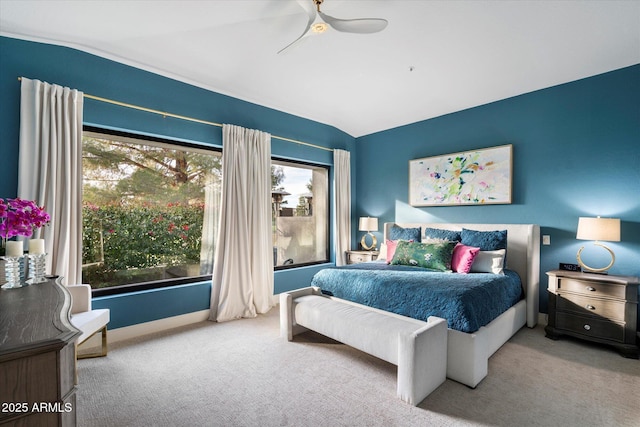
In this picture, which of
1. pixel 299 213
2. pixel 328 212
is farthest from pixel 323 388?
pixel 328 212

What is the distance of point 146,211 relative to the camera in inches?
130

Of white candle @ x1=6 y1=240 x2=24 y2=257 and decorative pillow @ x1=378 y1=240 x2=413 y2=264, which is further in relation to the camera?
decorative pillow @ x1=378 y1=240 x2=413 y2=264

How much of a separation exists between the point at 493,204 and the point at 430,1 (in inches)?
104

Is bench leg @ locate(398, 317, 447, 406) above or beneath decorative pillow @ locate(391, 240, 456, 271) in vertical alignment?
beneath

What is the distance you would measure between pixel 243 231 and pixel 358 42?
2.51 m

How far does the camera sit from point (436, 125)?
14.6 feet

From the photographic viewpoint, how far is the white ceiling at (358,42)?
2352 millimetres

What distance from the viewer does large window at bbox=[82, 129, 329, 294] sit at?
9.79 ft

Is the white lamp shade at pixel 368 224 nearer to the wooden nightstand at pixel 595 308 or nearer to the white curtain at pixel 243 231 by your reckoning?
the white curtain at pixel 243 231

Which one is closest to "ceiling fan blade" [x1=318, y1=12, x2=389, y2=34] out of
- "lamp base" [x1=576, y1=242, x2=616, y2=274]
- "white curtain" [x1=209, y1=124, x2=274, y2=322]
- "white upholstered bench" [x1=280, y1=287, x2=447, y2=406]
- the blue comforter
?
"white curtain" [x1=209, y1=124, x2=274, y2=322]

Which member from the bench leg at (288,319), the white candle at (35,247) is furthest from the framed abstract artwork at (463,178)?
the white candle at (35,247)

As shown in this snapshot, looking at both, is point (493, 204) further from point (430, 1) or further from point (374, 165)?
point (430, 1)

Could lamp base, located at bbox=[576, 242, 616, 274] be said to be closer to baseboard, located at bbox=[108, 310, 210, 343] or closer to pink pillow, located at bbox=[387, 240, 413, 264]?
pink pillow, located at bbox=[387, 240, 413, 264]

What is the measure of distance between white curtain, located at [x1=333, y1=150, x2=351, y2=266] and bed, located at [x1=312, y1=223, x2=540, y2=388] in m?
1.49
